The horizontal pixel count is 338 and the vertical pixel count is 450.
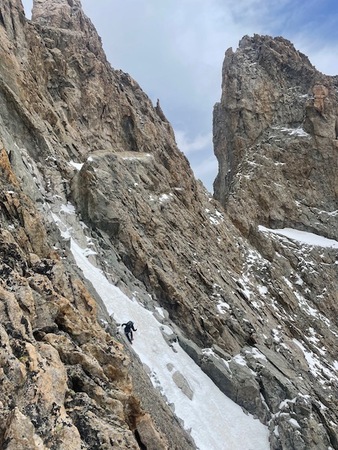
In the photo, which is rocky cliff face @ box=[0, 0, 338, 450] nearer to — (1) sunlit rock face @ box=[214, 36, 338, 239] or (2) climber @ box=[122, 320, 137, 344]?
(1) sunlit rock face @ box=[214, 36, 338, 239]

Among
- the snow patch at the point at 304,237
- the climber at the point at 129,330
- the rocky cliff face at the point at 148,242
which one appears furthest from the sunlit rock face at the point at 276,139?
the climber at the point at 129,330

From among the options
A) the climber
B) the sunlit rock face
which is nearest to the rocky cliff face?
the sunlit rock face

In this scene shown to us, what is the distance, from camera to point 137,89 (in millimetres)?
57000

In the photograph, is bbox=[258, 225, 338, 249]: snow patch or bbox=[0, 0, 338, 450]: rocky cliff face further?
bbox=[258, 225, 338, 249]: snow patch

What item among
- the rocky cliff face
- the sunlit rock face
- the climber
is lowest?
the climber

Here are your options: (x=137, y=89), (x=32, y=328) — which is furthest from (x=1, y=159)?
(x=137, y=89)

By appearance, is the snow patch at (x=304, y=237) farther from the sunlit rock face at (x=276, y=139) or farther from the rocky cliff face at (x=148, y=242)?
the rocky cliff face at (x=148, y=242)

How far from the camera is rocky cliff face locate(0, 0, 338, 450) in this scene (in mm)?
10711

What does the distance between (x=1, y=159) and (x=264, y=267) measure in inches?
1209

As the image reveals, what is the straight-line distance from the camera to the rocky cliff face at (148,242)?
35.1 feet

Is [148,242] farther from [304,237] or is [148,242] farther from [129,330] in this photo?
[304,237]

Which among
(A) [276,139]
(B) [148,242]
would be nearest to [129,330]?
(B) [148,242]

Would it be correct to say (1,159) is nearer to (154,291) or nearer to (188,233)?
(154,291)

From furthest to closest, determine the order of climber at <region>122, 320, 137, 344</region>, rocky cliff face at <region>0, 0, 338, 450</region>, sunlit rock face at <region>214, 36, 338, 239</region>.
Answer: sunlit rock face at <region>214, 36, 338, 239</region> < climber at <region>122, 320, 137, 344</region> < rocky cliff face at <region>0, 0, 338, 450</region>
